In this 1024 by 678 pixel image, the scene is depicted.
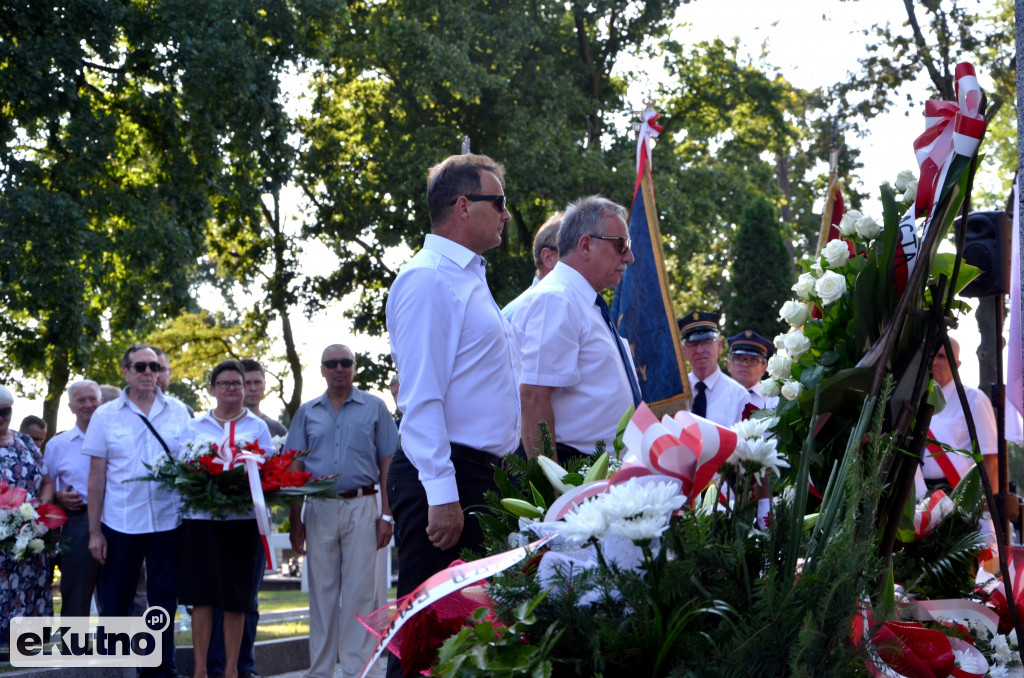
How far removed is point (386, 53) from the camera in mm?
23859

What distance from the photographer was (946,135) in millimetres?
2320

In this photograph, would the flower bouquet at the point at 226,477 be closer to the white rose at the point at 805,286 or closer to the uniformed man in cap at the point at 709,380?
the uniformed man in cap at the point at 709,380

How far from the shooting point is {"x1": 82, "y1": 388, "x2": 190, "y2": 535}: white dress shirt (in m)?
7.99

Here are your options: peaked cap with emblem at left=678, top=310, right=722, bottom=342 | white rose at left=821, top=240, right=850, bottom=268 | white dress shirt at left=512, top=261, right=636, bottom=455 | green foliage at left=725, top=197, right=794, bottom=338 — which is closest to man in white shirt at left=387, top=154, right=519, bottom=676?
white dress shirt at left=512, top=261, right=636, bottom=455

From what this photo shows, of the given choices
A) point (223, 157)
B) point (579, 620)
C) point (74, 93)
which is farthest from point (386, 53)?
point (579, 620)

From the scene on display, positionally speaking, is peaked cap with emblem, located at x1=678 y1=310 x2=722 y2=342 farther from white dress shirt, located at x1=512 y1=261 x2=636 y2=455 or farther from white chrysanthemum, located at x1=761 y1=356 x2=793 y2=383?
white chrysanthemum, located at x1=761 y1=356 x2=793 y2=383

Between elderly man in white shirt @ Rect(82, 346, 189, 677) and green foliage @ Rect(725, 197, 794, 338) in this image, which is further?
green foliage @ Rect(725, 197, 794, 338)

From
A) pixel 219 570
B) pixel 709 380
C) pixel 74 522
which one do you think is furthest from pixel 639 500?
pixel 74 522

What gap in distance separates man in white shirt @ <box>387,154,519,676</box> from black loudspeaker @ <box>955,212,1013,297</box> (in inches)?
62.2

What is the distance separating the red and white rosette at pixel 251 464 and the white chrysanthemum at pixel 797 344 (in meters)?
5.30

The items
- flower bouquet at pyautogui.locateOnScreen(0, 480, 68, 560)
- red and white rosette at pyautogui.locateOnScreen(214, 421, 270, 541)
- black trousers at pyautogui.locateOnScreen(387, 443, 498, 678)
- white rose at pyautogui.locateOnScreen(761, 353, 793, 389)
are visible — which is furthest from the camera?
flower bouquet at pyautogui.locateOnScreen(0, 480, 68, 560)

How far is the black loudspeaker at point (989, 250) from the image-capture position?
3676 mm

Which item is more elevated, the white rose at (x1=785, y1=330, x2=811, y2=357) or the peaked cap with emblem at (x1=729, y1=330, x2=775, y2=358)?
the peaked cap with emblem at (x1=729, y1=330, x2=775, y2=358)

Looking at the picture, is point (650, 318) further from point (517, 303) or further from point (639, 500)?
point (639, 500)
